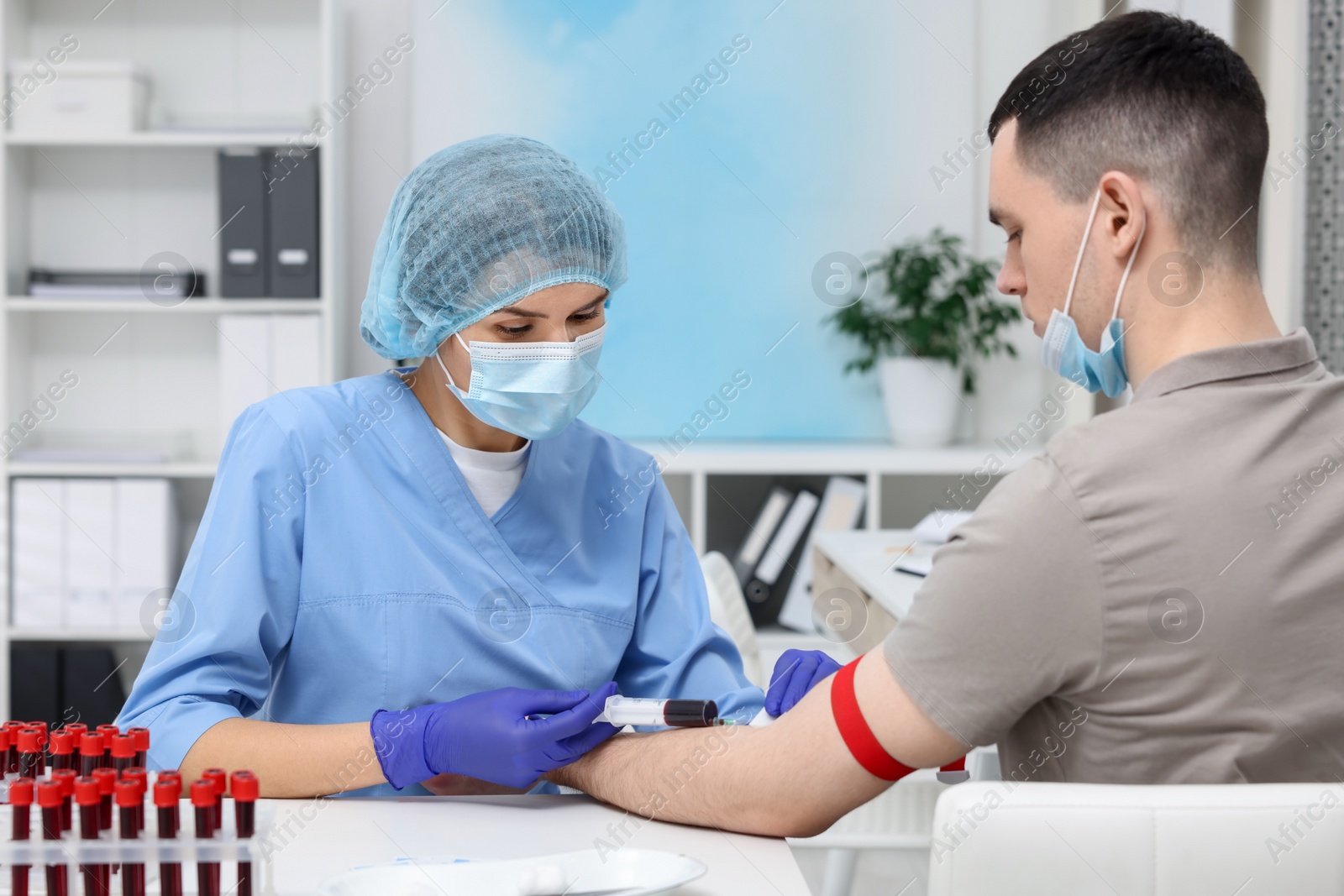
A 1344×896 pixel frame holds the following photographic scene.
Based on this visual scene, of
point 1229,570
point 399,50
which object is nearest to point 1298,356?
point 1229,570

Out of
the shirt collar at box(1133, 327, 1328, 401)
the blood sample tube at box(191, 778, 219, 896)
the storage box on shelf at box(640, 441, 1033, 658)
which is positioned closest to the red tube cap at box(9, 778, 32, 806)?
the blood sample tube at box(191, 778, 219, 896)

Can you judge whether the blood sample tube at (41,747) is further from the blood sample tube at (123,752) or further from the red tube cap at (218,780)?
the red tube cap at (218,780)

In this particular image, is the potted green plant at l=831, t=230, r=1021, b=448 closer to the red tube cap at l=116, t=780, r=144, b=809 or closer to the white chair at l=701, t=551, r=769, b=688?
the white chair at l=701, t=551, r=769, b=688

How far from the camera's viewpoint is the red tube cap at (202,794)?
0.72 meters

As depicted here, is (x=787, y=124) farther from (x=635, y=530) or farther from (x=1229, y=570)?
(x=1229, y=570)

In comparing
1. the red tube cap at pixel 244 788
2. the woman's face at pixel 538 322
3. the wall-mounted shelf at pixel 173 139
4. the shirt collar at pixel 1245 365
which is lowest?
the red tube cap at pixel 244 788

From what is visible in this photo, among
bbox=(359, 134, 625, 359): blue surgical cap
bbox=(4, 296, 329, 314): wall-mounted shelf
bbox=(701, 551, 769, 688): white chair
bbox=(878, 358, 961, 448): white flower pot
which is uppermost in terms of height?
bbox=(359, 134, 625, 359): blue surgical cap

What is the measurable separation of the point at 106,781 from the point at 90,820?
26 millimetres

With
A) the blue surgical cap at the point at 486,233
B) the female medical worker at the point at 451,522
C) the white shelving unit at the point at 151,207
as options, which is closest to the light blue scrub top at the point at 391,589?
the female medical worker at the point at 451,522

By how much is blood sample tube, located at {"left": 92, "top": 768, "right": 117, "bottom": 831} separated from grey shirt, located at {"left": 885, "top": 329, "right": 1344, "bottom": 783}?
0.56 meters

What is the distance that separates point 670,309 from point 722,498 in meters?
0.55

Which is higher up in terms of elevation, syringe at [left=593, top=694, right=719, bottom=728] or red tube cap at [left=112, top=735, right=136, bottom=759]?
red tube cap at [left=112, top=735, right=136, bottom=759]

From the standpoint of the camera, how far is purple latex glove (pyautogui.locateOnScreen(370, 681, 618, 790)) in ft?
3.23

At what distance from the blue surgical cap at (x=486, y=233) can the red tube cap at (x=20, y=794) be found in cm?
67
